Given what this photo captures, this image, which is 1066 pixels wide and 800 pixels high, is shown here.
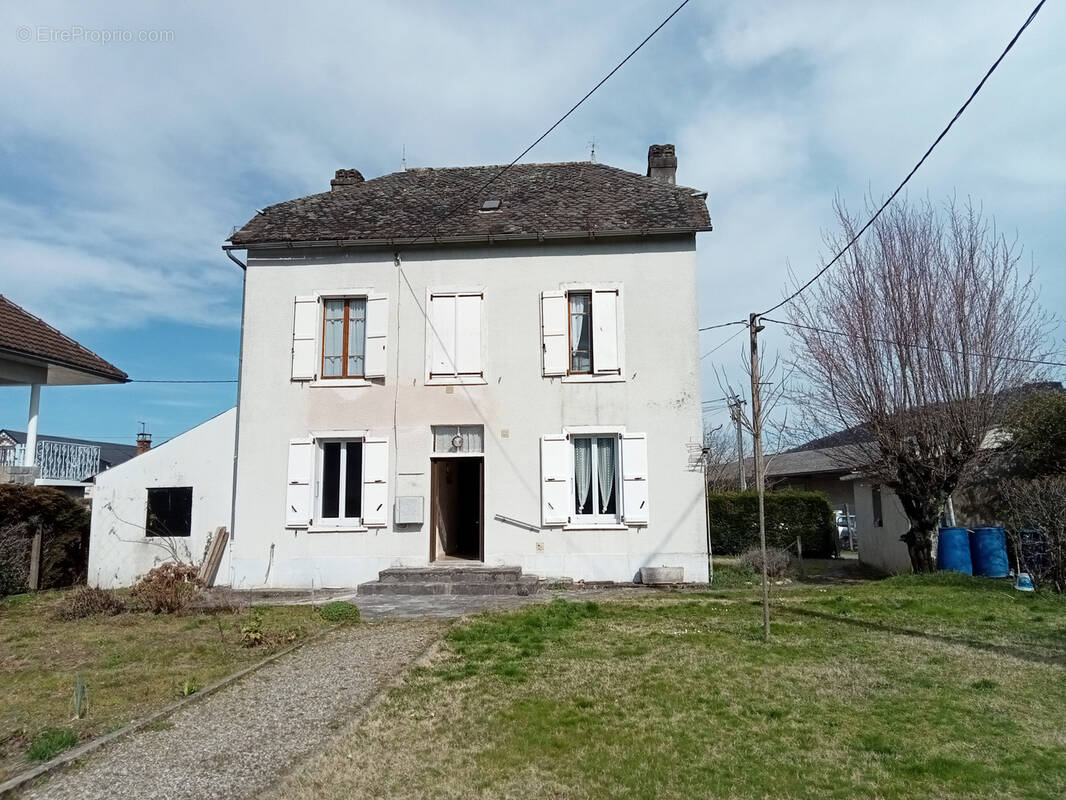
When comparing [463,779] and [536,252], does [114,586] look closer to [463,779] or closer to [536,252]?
[536,252]

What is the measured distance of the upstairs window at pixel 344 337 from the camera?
13.4 meters

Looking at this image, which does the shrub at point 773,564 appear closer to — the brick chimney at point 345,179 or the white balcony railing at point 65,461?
the brick chimney at point 345,179

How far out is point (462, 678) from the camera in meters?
6.25

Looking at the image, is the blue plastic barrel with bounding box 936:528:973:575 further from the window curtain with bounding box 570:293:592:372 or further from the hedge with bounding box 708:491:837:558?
the hedge with bounding box 708:491:837:558

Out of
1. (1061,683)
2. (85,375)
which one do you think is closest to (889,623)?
(1061,683)

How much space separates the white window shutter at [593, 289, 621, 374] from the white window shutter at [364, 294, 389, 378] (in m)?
3.72

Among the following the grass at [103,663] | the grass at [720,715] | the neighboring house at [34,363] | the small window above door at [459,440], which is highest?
the neighboring house at [34,363]

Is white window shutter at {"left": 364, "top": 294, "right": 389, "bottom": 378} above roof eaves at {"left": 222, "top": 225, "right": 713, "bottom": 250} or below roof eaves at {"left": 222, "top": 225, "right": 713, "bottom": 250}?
below

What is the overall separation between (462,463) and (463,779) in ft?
35.7

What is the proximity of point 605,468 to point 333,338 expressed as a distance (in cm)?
546

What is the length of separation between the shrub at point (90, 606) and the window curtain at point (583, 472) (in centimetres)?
711

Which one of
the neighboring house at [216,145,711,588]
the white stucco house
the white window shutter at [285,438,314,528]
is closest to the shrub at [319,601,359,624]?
the white stucco house

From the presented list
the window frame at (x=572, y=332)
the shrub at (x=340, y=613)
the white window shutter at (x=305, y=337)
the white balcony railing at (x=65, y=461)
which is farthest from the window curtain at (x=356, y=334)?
the white balcony railing at (x=65, y=461)

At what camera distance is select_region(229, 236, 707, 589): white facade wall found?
40.9 ft
